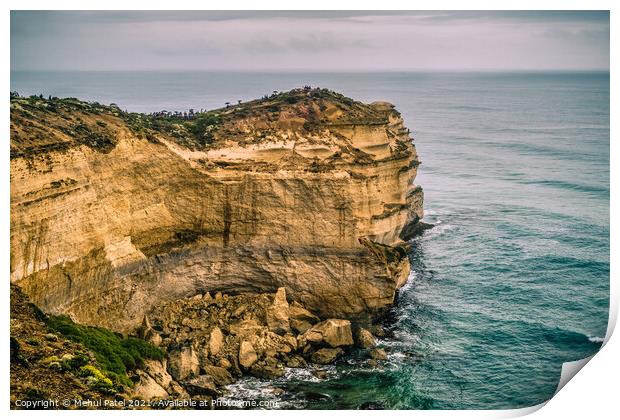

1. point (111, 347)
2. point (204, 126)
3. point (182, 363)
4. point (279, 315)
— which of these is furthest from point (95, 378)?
point (204, 126)

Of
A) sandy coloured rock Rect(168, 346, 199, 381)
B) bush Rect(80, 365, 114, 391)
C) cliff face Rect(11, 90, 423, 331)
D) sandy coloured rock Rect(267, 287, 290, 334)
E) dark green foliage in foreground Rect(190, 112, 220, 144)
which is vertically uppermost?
dark green foliage in foreground Rect(190, 112, 220, 144)

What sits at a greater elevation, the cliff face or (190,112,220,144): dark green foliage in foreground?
(190,112,220,144): dark green foliage in foreground

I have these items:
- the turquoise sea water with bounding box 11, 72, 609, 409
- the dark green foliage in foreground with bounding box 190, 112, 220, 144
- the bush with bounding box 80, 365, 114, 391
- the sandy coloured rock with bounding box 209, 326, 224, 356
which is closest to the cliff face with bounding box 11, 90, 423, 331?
the dark green foliage in foreground with bounding box 190, 112, 220, 144

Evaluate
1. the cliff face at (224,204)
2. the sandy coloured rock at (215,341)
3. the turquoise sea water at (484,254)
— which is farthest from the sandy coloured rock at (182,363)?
the cliff face at (224,204)

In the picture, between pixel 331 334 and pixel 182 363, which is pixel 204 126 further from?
pixel 182 363

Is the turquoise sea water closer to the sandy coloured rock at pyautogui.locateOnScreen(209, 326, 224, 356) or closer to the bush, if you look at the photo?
the sandy coloured rock at pyautogui.locateOnScreen(209, 326, 224, 356)

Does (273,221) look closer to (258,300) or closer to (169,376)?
(258,300)
